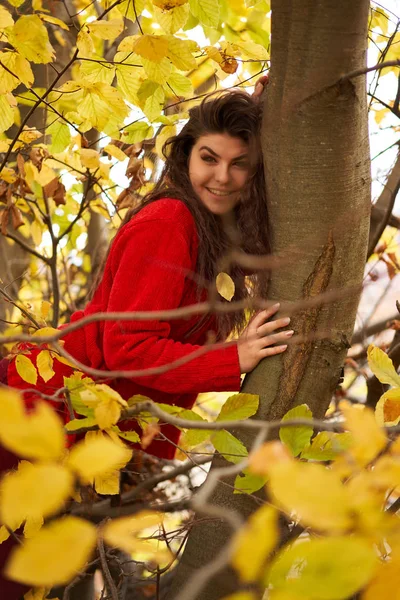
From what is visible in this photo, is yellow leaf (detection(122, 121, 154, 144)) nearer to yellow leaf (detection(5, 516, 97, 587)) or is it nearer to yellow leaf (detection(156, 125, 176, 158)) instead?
yellow leaf (detection(156, 125, 176, 158))

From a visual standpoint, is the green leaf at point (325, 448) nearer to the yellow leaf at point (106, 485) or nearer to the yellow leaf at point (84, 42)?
the yellow leaf at point (106, 485)

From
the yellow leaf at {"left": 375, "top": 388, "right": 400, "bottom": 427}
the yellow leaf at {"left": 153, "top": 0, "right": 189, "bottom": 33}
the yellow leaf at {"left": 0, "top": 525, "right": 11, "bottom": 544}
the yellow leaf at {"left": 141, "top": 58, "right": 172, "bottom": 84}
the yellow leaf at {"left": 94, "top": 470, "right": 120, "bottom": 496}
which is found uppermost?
the yellow leaf at {"left": 153, "top": 0, "right": 189, "bottom": 33}

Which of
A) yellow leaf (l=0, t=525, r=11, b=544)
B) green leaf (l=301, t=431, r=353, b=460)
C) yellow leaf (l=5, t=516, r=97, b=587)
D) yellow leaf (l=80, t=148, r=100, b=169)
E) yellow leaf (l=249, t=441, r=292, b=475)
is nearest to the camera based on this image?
yellow leaf (l=5, t=516, r=97, b=587)

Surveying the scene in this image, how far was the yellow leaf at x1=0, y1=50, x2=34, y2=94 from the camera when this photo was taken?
1621mm

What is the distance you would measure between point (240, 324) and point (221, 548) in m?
0.71

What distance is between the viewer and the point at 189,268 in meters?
1.80

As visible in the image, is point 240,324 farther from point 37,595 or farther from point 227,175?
point 37,595

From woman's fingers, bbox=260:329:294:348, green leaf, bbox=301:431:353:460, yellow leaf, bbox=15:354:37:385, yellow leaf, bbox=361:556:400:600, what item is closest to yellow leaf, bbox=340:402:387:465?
yellow leaf, bbox=361:556:400:600

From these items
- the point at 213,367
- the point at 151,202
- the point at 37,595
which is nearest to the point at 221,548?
the point at 213,367

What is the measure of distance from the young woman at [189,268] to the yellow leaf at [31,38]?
1.54 ft

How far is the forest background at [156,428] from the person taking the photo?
59cm

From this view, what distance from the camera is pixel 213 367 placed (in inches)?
67.3

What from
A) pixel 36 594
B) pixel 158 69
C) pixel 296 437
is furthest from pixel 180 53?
pixel 36 594

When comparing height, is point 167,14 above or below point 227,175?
above
